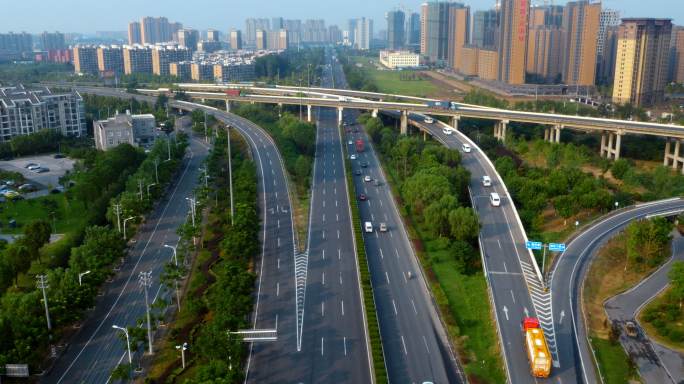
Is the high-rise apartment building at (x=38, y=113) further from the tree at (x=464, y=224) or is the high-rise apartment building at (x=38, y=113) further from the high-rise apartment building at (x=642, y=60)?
the high-rise apartment building at (x=642, y=60)

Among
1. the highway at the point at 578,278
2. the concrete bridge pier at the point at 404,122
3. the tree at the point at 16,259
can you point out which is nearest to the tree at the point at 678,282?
the highway at the point at 578,278

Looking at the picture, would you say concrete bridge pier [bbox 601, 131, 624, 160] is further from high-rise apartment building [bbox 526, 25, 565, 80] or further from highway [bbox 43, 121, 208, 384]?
high-rise apartment building [bbox 526, 25, 565, 80]

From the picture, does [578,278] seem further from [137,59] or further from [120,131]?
[137,59]

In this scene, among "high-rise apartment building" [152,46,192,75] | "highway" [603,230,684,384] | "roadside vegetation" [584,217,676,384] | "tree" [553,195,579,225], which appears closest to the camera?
"highway" [603,230,684,384]

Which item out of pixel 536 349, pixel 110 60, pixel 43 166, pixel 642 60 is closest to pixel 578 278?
pixel 536 349

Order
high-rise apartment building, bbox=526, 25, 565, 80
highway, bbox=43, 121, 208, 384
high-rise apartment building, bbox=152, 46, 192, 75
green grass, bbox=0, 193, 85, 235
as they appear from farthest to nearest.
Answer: high-rise apartment building, bbox=152, 46, 192, 75 < high-rise apartment building, bbox=526, 25, 565, 80 < green grass, bbox=0, 193, 85, 235 < highway, bbox=43, 121, 208, 384

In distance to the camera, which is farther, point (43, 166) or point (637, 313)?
point (43, 166)

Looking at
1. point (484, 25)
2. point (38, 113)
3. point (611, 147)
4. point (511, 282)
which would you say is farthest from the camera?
point (484, 25)

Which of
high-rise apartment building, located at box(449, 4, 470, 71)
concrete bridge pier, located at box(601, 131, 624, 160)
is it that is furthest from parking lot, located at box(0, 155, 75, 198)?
high-rise apartment building, located at box(449, 4, 470, 71)
